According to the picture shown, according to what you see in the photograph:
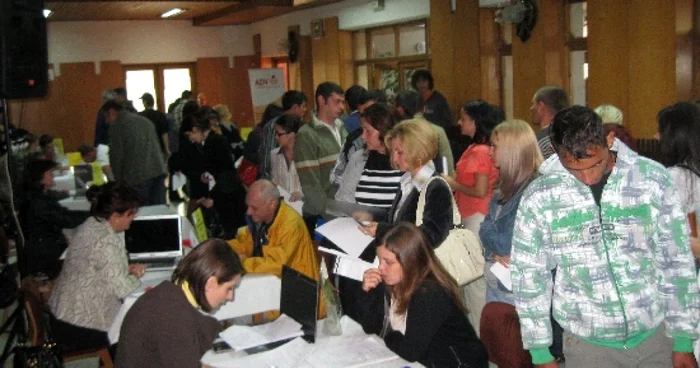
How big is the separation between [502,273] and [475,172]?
4.61 feet

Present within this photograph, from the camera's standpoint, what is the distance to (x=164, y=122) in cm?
1192

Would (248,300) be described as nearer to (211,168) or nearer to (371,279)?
(371,279)

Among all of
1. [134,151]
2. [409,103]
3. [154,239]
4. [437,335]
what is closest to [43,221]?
[154,239]

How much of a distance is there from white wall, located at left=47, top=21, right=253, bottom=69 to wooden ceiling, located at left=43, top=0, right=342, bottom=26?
29 cm

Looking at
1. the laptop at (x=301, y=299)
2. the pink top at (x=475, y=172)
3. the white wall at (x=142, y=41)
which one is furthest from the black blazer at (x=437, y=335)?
the white wall at (x=142, y=41)

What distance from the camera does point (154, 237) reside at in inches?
198

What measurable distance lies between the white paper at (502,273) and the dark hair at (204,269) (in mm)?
1139

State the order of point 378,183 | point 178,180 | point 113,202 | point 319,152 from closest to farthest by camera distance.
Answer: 1. point 113,202
2. point 378,183
3. point 319,152
4. point 178,180

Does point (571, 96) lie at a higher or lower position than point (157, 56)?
lower

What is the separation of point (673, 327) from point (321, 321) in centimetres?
153

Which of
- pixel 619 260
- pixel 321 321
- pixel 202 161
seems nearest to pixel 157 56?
pixel 202 161

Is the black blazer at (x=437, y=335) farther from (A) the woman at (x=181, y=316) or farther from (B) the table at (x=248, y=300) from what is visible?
(B) the table at (x=248, y=300)

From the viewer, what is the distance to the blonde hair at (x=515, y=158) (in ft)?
11.4

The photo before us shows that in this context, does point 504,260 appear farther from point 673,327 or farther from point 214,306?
point 214,306
